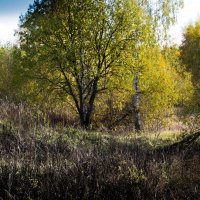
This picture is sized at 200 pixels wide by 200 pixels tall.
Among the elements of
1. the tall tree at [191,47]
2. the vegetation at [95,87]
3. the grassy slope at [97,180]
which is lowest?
the grassy slope at [97,180]

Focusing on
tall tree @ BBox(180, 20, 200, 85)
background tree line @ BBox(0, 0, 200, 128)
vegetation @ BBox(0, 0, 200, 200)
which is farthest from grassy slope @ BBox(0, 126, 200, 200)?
tall tree @ BBox(180, 20, 200, 85)

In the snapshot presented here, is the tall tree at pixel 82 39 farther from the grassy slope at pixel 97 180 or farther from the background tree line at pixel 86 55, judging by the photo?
the grassy slope at pixel 97 180

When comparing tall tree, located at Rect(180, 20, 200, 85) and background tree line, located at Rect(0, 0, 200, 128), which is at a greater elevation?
→ tall tree, located at Rect(180, 20, 200, 85)

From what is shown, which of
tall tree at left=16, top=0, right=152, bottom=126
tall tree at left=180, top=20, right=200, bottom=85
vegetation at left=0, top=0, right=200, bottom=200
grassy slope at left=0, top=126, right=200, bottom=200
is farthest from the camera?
tall tree at left=180, top=20, right=200, bottom=85

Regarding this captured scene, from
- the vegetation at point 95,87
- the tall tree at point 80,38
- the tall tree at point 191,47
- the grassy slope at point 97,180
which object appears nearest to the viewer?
the grassy slope at point 97,180

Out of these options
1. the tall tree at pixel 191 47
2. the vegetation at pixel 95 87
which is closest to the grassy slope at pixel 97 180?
the vegetation at pixel 95 87

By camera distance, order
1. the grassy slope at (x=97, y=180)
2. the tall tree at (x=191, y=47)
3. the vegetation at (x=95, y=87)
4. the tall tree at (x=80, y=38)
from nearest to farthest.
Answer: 1. the grassy slope at (x=97, y=180)
2. the vegetation at (x=95, y=87)
3. the tall tree at (x=80, y=38)
4. the tall tree at (x=191, y=47)

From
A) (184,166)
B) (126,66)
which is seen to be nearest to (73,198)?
(184,166)

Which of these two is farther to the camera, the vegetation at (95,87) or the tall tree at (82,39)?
the tall tree at (82,39)

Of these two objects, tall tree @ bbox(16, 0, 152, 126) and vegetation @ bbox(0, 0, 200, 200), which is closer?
vegetation @ bbox(0, 0, 200, 200)

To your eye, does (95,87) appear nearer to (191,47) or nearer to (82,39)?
(82,39)

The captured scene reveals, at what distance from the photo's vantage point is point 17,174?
5098 millimetres

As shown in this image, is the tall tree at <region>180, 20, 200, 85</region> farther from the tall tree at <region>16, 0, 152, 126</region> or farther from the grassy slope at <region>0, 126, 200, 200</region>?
the grassy slope at <region>0, 126, 200, 200</region>

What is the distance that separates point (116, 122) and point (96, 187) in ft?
32.0
